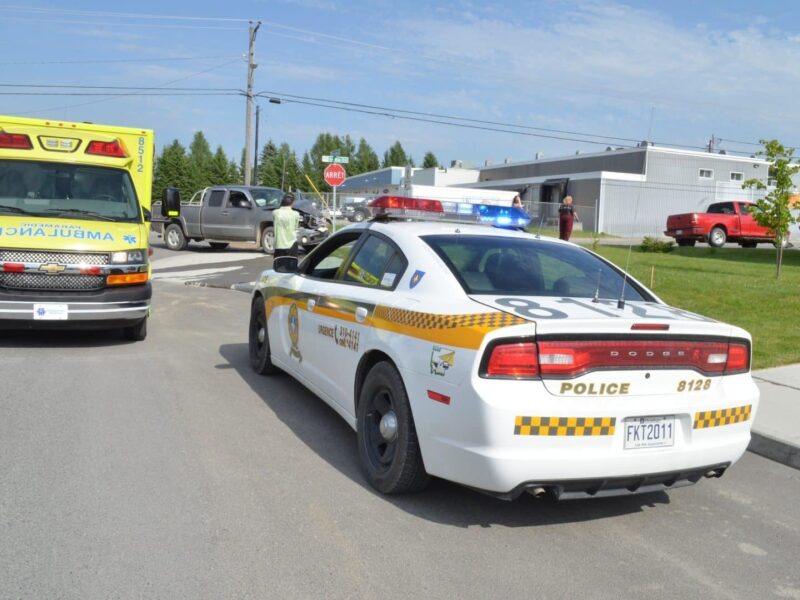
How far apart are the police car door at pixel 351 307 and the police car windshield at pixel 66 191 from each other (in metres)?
4.54

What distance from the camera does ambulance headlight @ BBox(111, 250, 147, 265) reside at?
847 cm

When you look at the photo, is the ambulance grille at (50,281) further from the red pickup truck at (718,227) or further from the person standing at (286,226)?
the red pickup truck at (718,227)

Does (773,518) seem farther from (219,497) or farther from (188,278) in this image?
(188,278)

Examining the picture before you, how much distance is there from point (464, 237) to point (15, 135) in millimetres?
6796

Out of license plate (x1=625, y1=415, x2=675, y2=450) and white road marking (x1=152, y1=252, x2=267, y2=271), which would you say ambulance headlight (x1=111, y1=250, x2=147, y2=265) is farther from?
white road marking (x1=152, y1=252, x2=267, y2=271)

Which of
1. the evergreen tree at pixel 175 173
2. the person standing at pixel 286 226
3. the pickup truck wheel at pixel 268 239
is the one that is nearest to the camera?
the person standing at pixel 286 226

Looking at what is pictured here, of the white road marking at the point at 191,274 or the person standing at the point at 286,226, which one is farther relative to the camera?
the white road marking at the point at 191,274

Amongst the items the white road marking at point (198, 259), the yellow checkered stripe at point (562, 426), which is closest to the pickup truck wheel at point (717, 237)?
the white road marking at point (198, 259)

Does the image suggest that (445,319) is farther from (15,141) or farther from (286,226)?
(286,226)

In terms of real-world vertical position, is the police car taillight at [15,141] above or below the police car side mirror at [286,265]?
above

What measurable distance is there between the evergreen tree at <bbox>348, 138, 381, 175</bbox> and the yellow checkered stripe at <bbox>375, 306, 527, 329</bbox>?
390ft

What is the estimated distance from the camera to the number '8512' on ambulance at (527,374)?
3768mm

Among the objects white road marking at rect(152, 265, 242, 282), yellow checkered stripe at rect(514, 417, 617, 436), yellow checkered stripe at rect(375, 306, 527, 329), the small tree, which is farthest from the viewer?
white road marking at rect(152, 265, 242, 282)

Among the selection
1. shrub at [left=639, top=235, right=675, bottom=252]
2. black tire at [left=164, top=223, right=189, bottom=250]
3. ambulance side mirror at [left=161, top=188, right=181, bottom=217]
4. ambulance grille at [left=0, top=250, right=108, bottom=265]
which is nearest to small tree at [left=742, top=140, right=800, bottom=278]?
shrub at [left=639, top=235, right=675, bottom=252]
